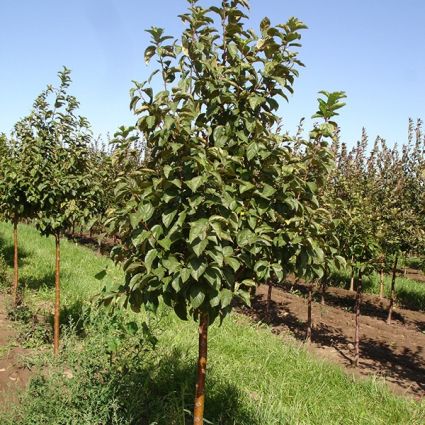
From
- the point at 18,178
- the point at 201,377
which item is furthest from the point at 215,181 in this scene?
the point at 18,178

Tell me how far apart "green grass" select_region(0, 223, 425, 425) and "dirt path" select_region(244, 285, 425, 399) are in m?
2.00

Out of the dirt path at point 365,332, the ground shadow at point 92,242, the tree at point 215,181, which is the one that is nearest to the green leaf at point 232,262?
the tree at point 215,181

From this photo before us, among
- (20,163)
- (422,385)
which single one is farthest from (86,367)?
(422,385)

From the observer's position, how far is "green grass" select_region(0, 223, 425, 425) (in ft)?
13.9

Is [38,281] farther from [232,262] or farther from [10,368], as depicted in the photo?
[232,262]

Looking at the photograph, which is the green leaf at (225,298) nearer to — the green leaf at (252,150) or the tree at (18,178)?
the green leaf at (252,150)

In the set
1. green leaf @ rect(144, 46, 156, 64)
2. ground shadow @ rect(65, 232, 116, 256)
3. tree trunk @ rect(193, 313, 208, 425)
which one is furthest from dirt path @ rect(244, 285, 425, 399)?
ground shadow @ rect(65, 232, 116, 256)

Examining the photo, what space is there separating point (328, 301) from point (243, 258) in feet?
42.4

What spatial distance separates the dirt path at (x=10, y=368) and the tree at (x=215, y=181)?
3015mm

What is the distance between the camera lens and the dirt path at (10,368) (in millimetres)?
5066

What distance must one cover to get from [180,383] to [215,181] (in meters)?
3.50

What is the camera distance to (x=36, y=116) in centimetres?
644

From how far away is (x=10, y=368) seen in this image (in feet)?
19.8

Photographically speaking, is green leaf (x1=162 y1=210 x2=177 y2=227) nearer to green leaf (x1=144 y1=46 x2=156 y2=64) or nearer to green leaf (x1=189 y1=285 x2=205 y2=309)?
green leaf (x1=189 y1=285 x2=205 y2=309)
